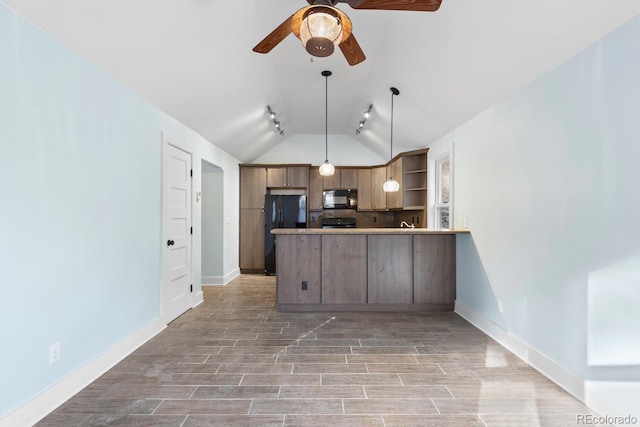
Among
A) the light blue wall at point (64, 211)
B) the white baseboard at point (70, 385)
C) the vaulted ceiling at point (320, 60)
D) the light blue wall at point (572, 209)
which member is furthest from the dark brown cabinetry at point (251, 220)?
the light blue wall at point (572, 209)

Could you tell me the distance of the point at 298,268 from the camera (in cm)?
422

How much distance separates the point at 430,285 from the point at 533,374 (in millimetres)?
1755

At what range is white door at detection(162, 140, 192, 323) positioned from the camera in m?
3.58

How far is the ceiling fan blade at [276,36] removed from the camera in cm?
192

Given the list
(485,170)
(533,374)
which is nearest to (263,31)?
(485,170)

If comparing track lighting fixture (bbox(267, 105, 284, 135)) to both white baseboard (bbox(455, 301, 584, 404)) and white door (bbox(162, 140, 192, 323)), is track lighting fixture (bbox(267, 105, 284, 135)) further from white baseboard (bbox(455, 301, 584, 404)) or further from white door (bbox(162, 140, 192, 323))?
white baseboard (bbox(455, 301, 584, 404))

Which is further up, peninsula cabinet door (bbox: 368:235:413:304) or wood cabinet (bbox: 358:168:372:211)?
wood cabinet (bbox: 358:168:372:211)

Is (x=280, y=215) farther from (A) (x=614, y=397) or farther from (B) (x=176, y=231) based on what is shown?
(A) (x=614, y=397)

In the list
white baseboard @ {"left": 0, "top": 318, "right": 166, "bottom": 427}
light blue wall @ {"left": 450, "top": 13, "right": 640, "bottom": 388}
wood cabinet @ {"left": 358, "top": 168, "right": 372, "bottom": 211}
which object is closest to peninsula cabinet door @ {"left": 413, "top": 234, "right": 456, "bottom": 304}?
light blue wall @ {"left": 450, "top": 13, "right": 640, "bottom": 388}

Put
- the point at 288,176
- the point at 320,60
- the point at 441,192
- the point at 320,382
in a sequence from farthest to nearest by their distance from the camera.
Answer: the point at 288,176
the point at 441,192
the point at 320,60
the point at 320,382

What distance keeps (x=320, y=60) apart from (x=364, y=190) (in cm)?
365

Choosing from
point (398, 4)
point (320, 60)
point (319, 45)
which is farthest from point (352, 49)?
point (320, 60)

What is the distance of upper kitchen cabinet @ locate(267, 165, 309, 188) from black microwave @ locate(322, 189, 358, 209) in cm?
53

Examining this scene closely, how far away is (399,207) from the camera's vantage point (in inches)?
236
